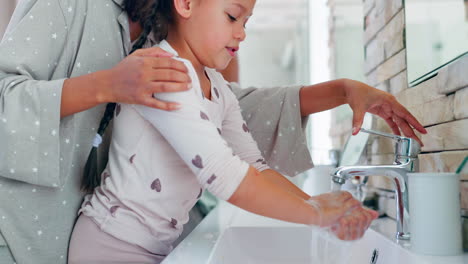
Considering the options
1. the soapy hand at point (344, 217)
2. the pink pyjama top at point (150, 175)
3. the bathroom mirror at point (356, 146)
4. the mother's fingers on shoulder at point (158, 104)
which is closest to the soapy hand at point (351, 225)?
the soapy hand at point (344, 217)

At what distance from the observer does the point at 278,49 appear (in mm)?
5352

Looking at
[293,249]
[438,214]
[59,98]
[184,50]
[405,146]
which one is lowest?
[293,249]

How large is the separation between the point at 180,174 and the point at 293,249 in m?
0.43

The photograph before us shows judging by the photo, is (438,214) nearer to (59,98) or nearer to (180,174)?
(180,174)

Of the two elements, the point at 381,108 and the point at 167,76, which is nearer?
the point at 167,76

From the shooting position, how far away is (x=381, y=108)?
45.7 inches

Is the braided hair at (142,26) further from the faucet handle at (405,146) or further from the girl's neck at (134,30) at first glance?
the faucet handle at (405,146)

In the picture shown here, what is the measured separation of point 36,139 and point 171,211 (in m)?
0.29

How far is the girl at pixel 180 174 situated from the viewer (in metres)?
0.79

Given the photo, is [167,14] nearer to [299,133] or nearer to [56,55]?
[56,55]

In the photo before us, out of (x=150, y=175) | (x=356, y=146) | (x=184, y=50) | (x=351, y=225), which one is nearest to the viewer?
(x=351, y=225)

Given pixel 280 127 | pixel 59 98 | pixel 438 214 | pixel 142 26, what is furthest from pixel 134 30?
pixel 438 214

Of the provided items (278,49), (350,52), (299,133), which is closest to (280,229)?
(299,133)

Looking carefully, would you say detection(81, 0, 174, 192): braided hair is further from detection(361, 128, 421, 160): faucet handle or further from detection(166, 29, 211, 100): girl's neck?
detection(361, 128, 421, 160): faucet handle
